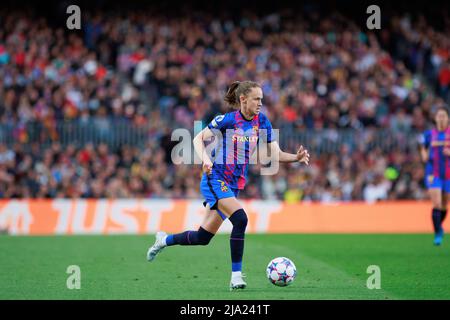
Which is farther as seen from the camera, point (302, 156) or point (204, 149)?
point (302, 156)

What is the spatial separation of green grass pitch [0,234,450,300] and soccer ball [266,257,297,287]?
8 centimetres

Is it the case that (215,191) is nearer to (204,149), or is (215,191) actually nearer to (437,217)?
(204,149)

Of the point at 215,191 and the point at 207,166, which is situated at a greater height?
the point at 207,166

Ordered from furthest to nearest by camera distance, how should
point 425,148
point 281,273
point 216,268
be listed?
point 425,148 < point 216,268 < point 281,273

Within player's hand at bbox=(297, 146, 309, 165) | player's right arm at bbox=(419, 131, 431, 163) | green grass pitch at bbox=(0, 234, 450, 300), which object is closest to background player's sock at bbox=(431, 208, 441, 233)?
green grass pitch at bbox=(0, 234, 450, 300)

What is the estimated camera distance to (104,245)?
54.1ft

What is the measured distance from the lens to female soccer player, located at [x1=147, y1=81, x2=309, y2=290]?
9.55 m

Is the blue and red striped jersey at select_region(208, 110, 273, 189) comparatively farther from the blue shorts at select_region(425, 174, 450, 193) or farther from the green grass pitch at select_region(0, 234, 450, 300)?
the blue shorts at select_region(425, 174, 450, 193)

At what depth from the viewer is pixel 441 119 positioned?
1536 cm

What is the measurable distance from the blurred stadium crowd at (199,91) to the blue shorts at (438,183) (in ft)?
23.9

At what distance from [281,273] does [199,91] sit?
15.3 metres

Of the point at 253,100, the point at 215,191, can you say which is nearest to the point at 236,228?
the point at 215,191
